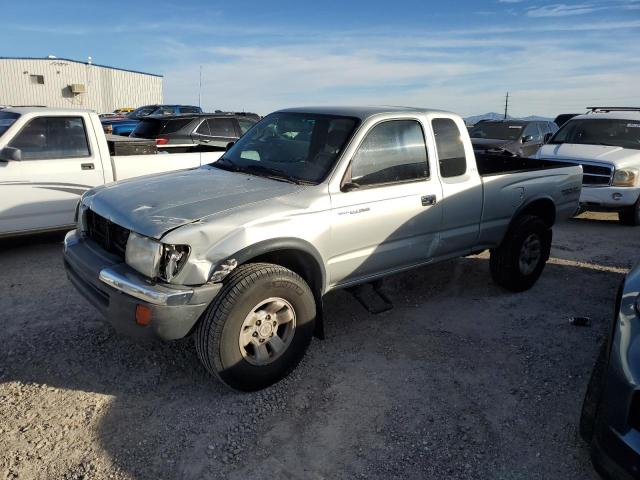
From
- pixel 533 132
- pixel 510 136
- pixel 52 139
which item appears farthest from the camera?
pixel 533 132

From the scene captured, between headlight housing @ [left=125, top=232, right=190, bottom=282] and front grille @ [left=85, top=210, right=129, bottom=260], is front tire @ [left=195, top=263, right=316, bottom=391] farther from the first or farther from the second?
front grille @ [left=85, top=210, right=129, bottom=260]

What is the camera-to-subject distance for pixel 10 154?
5.55 meters

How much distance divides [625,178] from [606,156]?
1.63 feet

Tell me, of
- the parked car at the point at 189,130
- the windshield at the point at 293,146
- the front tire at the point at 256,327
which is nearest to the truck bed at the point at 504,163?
the windshield at the point at 293,146

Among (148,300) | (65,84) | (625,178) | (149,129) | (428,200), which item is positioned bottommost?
(148,300)

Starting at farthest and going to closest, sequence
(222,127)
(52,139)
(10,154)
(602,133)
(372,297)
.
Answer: (222,127)
(602,133)
(52,139)
(10,154)
(372,297)

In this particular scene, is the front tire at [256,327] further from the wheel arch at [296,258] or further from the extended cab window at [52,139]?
the extended cab window at [52,139]

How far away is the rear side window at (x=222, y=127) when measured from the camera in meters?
9.84

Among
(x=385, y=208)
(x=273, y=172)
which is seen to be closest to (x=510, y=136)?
(x=385, y=208)

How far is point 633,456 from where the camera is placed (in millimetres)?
2176

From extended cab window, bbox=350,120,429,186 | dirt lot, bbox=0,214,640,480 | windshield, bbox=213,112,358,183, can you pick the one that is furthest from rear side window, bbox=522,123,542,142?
windshield, bbox=213,112,358,183

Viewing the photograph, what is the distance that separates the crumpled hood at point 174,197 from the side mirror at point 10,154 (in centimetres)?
230

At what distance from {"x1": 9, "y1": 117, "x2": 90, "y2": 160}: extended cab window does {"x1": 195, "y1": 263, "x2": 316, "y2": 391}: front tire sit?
162 inches

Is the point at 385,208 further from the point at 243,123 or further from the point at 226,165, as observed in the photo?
the point at 243,123
